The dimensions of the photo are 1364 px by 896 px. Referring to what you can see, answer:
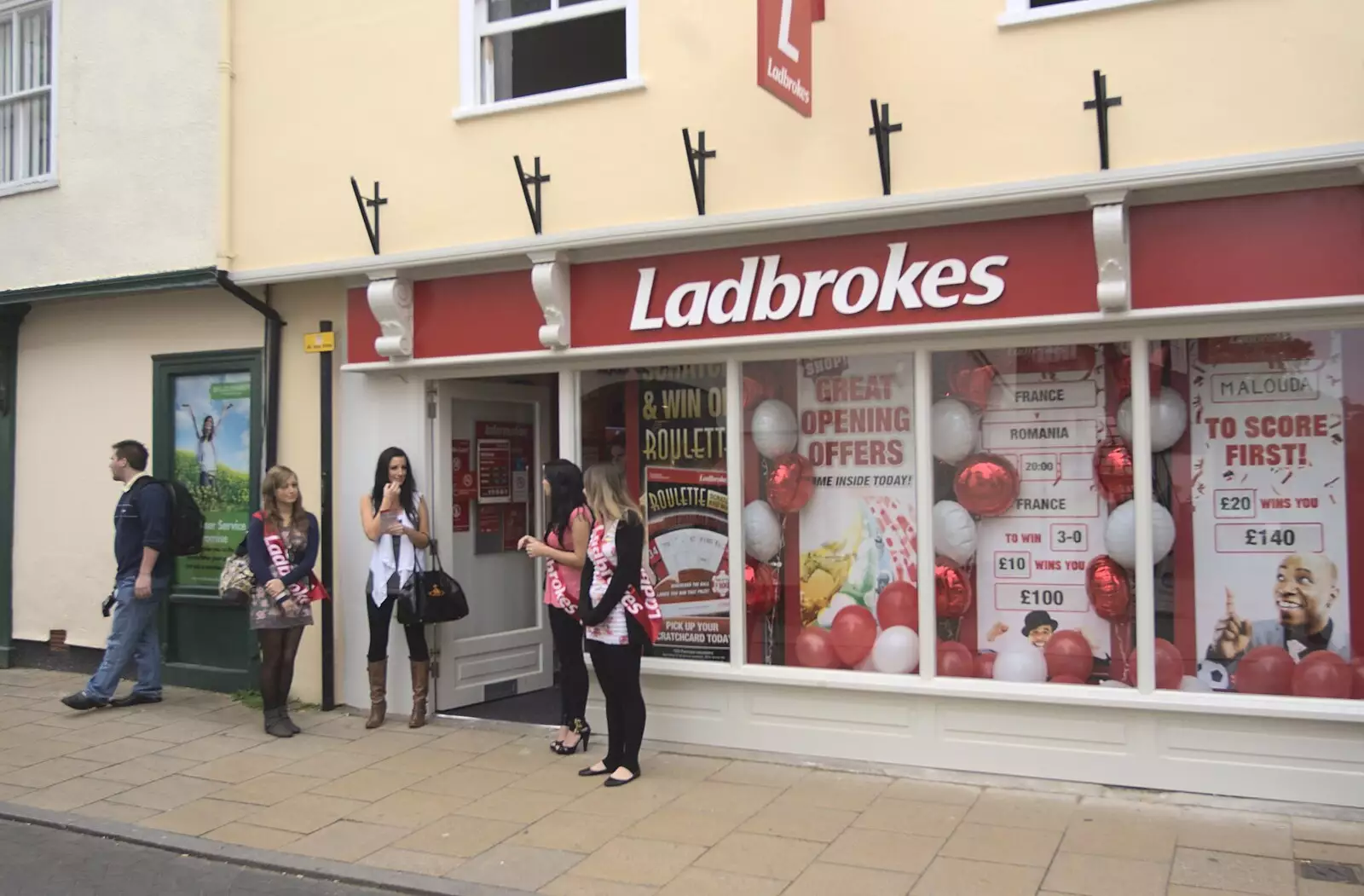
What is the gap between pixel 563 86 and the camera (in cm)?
752

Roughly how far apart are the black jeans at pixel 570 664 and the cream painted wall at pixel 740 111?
2.49 metres

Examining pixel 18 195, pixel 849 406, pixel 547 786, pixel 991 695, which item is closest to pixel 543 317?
pixel 849 406

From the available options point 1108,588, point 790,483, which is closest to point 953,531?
point 1108,588

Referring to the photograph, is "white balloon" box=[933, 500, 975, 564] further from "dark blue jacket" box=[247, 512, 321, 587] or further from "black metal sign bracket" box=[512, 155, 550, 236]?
"dark blue jacket" box=[247, 512, 321, 587]

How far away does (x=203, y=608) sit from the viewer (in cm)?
892

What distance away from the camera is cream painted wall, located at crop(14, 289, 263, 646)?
9.24 meters

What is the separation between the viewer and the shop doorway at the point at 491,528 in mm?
8133

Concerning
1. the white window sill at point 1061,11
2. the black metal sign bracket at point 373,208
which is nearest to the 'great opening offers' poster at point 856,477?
the white window sill at point 1061,11

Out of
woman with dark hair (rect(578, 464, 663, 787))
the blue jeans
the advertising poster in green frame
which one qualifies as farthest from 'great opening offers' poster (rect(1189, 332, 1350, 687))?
the blue jeans

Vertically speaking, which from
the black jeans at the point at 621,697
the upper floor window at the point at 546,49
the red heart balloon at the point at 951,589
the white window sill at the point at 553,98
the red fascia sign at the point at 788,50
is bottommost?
the black jeans at the point at 621,697

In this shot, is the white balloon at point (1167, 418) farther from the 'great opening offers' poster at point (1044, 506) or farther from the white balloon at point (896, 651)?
the white balloon at point (896, 651)

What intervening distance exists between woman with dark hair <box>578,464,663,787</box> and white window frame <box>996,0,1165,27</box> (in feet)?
10.8

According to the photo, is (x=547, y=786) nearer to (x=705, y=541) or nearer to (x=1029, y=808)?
(x=705, y=541)

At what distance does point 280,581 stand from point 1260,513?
5.86 m
